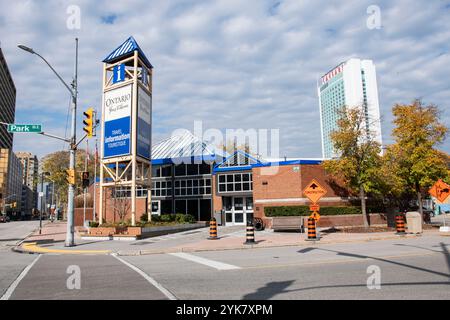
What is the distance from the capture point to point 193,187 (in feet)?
129

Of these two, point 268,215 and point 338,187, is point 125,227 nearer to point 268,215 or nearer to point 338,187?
point 268,215

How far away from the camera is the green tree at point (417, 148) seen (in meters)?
25.4

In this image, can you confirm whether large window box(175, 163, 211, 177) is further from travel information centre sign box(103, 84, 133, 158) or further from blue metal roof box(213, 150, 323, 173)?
travel information centre sign box(103, 84, 133, 158)

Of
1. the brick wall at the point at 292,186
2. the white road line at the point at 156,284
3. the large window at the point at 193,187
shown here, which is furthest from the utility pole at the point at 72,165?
the large window at the point at 193,187

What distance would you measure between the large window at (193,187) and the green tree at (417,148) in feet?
60.6

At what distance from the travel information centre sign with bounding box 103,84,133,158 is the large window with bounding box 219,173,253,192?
454 inches

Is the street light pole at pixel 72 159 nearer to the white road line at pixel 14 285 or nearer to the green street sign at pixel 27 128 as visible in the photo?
the green street sign at pixel 27 128

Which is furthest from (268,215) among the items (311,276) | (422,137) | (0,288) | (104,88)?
(0,288)

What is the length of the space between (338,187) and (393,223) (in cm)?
A: 488

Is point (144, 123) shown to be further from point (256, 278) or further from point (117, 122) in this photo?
point (256, 278)

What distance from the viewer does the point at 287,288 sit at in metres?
7.70

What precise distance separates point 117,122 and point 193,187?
46.9 feet

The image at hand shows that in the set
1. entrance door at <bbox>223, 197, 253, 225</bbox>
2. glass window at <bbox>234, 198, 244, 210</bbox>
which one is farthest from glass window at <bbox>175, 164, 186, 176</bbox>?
glass window at <bbox>234, 198, 244, 210</bbox>

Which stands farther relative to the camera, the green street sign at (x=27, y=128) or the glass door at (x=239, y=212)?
the glass door at (x=239, y=212)
